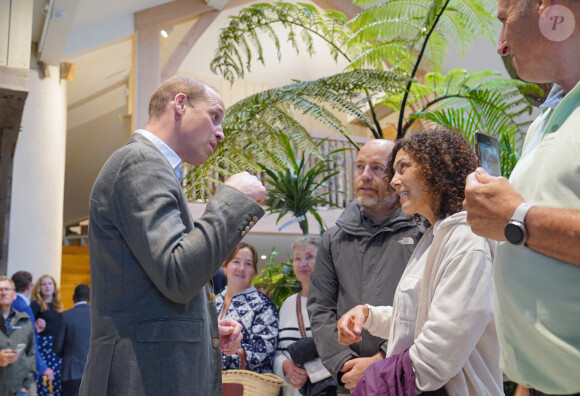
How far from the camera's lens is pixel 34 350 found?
18.9 ft

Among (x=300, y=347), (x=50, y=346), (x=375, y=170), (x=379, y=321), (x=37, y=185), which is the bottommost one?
(x=50, y=346)

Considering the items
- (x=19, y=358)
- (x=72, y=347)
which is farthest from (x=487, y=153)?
(x=72, y=347)

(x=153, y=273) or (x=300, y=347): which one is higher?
(x=153, y=273)

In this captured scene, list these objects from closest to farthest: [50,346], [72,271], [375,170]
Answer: [375,170] → [50,346] → [72,271]

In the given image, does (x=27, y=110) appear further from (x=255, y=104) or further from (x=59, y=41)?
(x=255, y=104)

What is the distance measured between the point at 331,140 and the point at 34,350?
20.5ft

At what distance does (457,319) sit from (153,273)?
789mm

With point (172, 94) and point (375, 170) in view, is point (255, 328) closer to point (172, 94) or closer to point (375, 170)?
point (375, 170)

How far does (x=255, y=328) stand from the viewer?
3.82 metres

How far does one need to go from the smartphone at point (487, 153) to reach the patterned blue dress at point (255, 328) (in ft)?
8.36

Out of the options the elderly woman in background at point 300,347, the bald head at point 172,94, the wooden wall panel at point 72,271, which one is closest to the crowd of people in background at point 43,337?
the elderly woman in background at point 300,347

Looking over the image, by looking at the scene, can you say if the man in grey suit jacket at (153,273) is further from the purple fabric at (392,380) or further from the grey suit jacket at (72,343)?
the grey suit jacket at (72,343)

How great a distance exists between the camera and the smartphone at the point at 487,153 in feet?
4.21

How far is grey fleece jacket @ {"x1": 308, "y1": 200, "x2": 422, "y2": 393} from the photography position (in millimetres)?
2555
